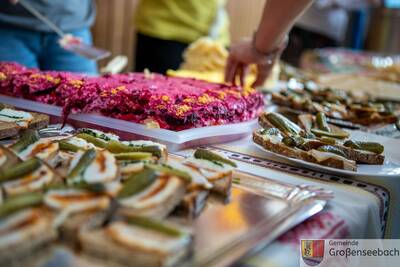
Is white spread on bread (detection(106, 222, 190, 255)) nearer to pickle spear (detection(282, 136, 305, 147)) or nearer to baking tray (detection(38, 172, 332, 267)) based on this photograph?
baking tray (detection(38, 172, 332, 267))

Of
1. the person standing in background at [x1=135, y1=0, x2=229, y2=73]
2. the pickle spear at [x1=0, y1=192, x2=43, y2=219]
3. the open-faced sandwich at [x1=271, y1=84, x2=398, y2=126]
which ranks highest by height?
the person standing in background at [x1=135, y1=0, x2=229, y2=73]

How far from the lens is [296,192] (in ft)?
3.47

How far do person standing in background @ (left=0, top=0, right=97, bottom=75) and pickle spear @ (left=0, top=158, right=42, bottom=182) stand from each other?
137cm

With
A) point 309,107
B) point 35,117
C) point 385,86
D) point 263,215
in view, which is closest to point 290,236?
point 263,215

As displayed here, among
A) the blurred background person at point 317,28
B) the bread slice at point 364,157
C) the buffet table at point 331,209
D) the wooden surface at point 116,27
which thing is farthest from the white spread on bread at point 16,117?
the blurred background person at point 317,28

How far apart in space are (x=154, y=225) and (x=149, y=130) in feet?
2.13

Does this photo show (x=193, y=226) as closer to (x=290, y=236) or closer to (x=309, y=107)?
(x=290, y=236)

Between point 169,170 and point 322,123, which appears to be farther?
point 322,123

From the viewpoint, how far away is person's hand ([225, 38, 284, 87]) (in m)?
2.05

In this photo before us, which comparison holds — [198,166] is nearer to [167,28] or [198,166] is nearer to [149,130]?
[149,130]

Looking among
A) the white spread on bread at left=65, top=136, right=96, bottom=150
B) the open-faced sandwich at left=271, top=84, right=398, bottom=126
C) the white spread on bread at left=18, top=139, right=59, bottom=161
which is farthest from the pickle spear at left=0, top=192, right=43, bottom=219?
the open-faced sandwich at left=271, top=84, right=398, bottom=126

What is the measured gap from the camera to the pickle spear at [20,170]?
88 cm

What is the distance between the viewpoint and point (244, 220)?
0.89 metres

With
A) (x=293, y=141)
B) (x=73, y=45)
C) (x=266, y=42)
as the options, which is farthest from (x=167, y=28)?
(x=293, y=141)
